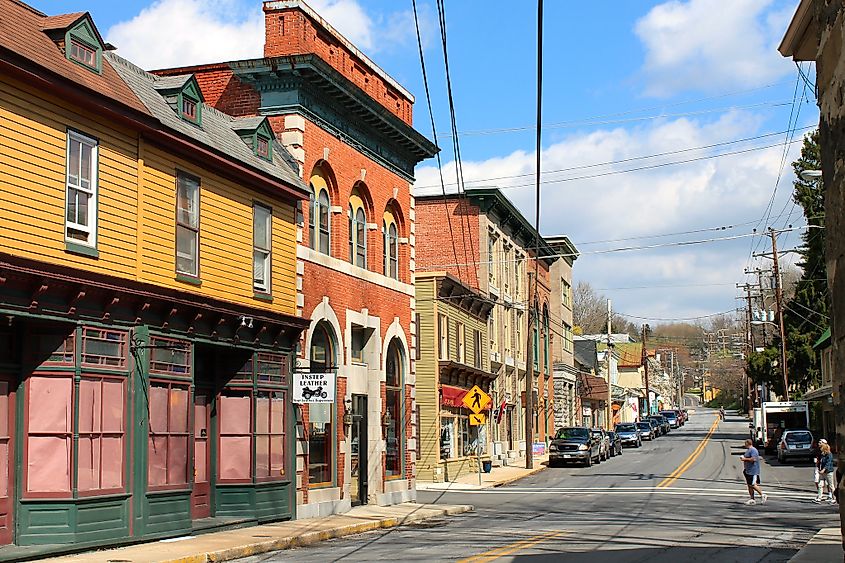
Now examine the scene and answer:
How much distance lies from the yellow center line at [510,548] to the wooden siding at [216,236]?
7348 millimetres

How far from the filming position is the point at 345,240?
2669 centimetres

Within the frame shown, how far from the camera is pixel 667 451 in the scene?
6469cm

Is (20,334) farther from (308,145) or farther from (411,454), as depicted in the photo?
(411,454)

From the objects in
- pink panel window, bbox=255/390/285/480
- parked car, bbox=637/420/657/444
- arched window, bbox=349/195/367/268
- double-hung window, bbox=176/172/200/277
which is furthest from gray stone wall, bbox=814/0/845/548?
parked car, bbox=637/420/657/444

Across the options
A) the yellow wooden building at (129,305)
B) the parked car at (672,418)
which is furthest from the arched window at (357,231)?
the parked car at (672,418)

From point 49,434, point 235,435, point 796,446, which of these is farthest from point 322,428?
point 796,446

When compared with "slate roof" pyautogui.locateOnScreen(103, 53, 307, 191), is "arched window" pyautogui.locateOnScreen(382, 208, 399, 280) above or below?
below

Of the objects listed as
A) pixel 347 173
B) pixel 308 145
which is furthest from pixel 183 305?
pixel 347 173

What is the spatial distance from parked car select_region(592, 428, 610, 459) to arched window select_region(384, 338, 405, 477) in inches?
1026

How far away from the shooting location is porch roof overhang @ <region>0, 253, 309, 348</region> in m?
15.3

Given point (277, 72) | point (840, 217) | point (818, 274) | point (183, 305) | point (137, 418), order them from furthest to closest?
point (818, 274) → point (277, 72) → point (183, 305) → point (137, 418) → point (840, 217)

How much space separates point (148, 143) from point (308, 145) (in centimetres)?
644

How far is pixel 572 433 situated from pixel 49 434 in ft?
130

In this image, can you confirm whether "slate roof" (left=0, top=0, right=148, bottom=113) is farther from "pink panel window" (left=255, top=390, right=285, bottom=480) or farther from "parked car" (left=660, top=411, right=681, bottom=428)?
Result: "parked car" (left=660, top=411, right=681, bottom=428)
